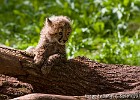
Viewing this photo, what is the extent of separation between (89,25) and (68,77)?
4577 millimetres

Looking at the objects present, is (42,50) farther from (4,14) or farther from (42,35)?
(4,14)

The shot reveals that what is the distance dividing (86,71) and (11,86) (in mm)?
865

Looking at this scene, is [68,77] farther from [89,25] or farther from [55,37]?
[89,25]

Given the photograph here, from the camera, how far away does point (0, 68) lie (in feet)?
15.9

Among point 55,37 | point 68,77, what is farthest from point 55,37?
point 68,77

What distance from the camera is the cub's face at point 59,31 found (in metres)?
5.34

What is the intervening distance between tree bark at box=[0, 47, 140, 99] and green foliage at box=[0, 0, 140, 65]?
2518 mm

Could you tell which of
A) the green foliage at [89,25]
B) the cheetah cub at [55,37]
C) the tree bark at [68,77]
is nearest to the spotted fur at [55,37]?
the cheetah cub at [55,37]

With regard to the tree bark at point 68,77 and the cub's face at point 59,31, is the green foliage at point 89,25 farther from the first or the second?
the tree bark at point 68,77

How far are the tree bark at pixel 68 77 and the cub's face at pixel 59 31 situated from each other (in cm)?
34

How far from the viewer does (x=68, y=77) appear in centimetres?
499

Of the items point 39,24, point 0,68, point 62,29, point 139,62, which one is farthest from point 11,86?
point 39,24

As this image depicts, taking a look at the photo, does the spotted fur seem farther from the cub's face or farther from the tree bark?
the tree bark

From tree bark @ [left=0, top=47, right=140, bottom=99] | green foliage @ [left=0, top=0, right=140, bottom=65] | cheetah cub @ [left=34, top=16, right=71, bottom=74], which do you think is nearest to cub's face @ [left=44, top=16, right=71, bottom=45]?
cheetah cub @ [left=34, top=16, right=71, bottom=74]
